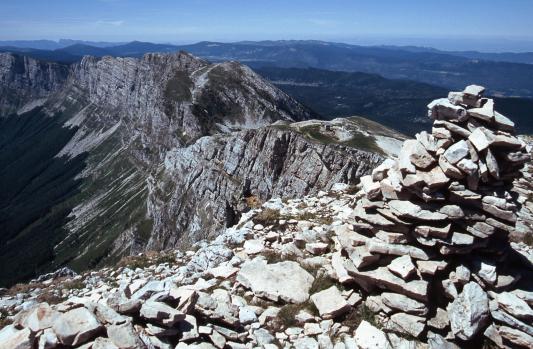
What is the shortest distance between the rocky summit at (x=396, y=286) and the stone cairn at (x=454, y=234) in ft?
0.13

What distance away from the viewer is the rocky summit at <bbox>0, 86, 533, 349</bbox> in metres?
13.1

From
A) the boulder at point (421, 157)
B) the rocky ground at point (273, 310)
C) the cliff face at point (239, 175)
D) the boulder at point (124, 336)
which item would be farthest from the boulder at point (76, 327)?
the cliff face at point (239, 175)

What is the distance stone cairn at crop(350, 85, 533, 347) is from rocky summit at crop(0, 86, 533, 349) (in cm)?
4

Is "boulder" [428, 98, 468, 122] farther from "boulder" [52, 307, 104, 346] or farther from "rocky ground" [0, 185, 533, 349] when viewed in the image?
"boulder" [52, 307, 104, 346]

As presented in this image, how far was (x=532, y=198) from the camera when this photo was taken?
26.7 meters

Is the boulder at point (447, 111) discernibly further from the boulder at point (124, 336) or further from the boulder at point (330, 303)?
the boulder at point (124, 336)

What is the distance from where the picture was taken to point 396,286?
1478 centimetres

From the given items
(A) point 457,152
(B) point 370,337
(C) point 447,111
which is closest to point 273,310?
(B) point 370,337

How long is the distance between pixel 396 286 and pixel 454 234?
2.83 metres

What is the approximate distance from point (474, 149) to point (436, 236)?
344 centimetres

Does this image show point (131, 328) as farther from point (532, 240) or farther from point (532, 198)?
point (532, 198)

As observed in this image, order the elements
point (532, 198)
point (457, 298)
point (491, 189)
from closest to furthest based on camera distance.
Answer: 1. point (457, 298)
2. point (491, 189)
3. point (532, 198)

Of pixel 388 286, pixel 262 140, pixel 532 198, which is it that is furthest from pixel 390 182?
pixel 262 140

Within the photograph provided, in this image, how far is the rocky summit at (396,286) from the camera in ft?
43.1
